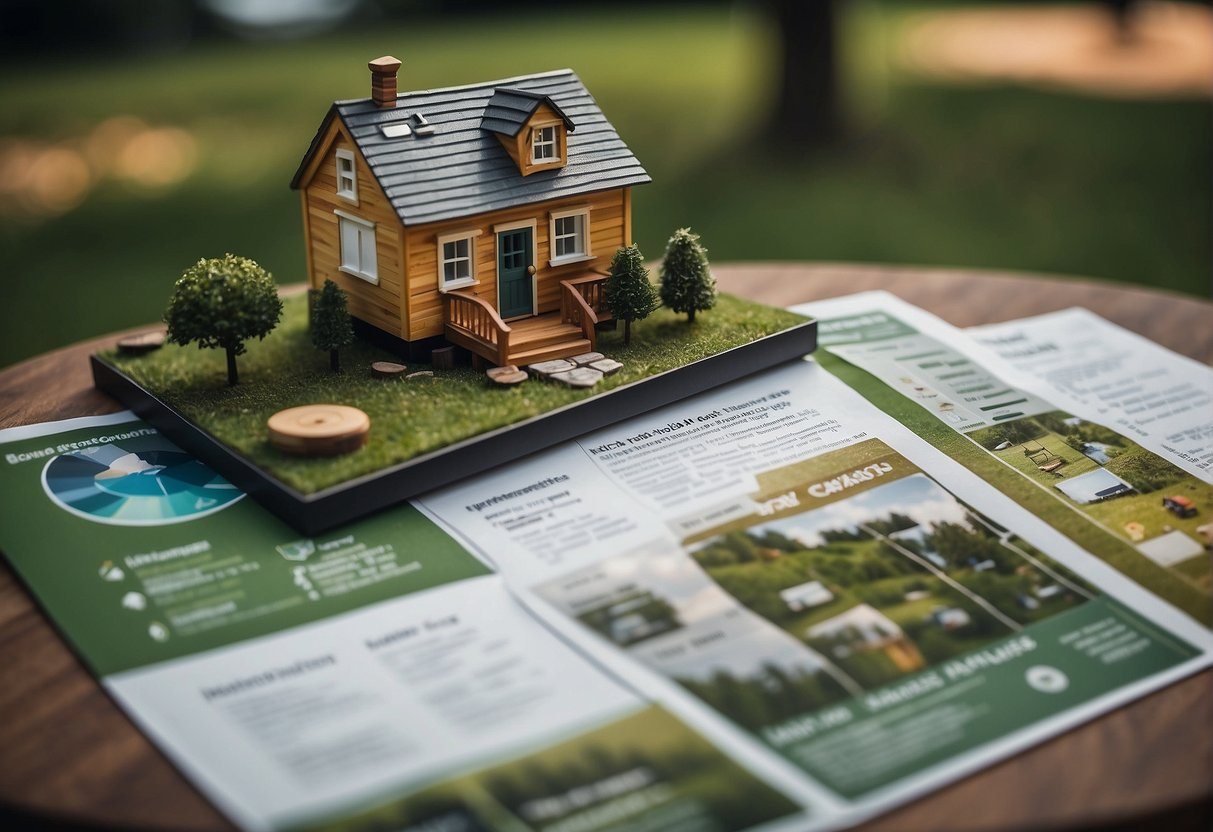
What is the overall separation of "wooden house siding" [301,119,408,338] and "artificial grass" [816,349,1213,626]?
1323mm

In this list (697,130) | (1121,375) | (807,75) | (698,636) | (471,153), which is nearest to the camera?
(698,636)

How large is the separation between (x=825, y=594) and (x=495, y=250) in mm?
1440

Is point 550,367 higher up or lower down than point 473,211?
lower down

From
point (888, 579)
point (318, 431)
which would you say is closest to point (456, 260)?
Result: point (318, 431)

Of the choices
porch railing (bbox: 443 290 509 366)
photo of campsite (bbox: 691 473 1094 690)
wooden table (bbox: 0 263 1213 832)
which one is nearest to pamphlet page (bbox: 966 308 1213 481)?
photo of campsite (bbox: 691 473 1094 690)

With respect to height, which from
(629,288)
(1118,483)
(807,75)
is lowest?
(1118,483)

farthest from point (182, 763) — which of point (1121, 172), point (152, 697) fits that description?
point (1121, 172)

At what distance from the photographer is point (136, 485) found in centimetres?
320

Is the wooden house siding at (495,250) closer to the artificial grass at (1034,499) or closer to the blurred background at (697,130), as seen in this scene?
the artificial grass at (1034,499)

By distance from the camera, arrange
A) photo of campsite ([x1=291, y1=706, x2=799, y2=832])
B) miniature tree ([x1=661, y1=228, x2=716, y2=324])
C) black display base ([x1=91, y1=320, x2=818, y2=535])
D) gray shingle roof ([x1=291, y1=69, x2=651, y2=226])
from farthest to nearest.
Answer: miniature tree ([x1=661, y1=228, x2=716, y2=324]) < gray shingle roof ([x1=291, y1=69, x2=651, y2=226]) < black display base ([x1=91, y1=320, x2=818, y2=535]) < photo of campsite ([x1=291, y1=706, x2=799, y2=832])

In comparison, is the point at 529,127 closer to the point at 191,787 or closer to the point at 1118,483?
the point at 1118,483

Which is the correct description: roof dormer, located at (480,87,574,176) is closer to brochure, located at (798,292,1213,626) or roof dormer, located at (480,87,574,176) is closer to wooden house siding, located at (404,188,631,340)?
wooden house siding, located at (404,188,631,340)

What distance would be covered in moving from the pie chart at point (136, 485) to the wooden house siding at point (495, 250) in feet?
2.33

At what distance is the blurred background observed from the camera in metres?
8.25
